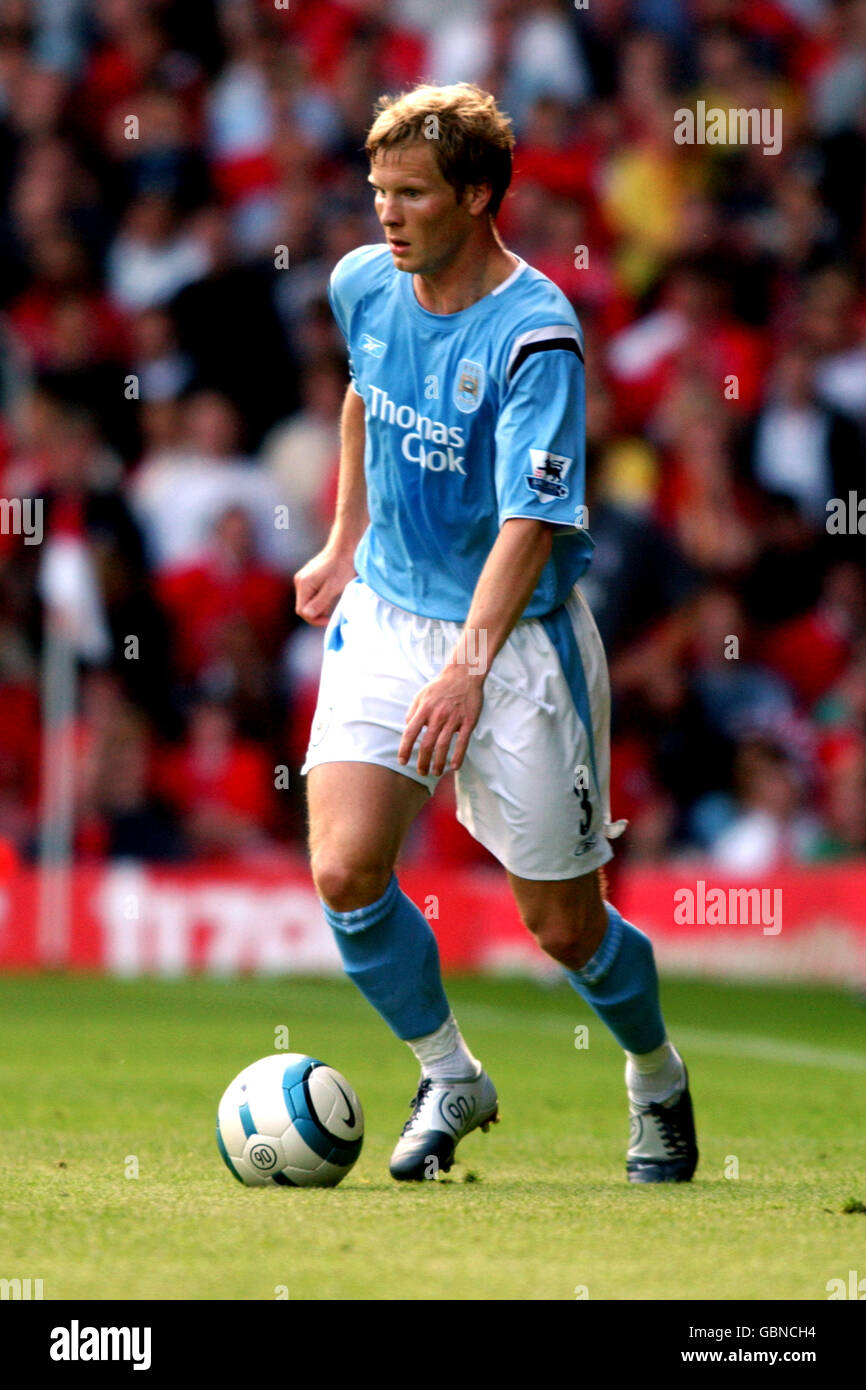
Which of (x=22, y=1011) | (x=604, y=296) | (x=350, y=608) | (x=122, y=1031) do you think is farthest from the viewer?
(x=604, y=296)

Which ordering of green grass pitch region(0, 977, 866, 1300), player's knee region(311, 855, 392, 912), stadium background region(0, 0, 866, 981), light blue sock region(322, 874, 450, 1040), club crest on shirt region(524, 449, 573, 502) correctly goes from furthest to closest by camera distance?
stadium background region(0, 0, 866, 981), light blue sock region(322, 874, 450, 1040), player's knee region(311, 855, 392, 912), club crest on shirt region(524, 449, 573, 502), green grass pitch region(0, 977, 866, 1300)

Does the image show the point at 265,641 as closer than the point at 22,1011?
No

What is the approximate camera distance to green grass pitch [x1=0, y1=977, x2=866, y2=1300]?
3934 millimetres

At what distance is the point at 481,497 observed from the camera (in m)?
5.32

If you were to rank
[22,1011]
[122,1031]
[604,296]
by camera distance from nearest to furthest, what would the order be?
[122,1031] < [22,1011] < [604,296]

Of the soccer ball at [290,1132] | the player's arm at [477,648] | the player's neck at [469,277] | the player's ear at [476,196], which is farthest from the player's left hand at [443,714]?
the player's ear at [476,196]

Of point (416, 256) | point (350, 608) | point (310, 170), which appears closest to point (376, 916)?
point (350, 608)

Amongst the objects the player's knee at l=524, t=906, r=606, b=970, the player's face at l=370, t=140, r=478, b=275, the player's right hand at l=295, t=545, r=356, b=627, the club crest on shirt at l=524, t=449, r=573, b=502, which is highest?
the player's face at l=370, t=140, r=478, b=275

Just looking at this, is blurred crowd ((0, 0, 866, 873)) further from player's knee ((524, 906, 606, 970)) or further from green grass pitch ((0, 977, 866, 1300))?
player's knee ((524, 906, 606, 970))

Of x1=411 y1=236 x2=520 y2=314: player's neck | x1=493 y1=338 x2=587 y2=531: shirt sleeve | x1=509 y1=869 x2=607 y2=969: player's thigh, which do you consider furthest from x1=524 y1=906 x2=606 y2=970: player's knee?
x1=411 y1=236 x2=520 y2=314: player's neck

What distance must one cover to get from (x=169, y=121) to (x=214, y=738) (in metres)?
4.40

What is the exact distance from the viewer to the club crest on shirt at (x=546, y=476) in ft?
16.5

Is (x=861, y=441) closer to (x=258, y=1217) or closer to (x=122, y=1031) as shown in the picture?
(x=122, y=1031)

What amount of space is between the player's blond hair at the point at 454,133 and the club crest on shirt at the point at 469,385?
0.37 m
